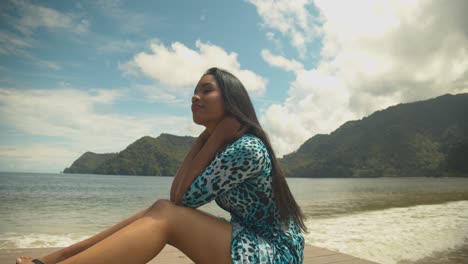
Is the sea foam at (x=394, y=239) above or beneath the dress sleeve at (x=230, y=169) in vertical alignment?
beneath

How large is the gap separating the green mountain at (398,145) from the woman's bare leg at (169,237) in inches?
3773

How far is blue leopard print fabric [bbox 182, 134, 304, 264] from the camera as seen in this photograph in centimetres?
170

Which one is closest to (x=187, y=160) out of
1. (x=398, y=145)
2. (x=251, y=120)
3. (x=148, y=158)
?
(x=251, y=120)

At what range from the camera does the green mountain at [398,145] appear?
99.2 meters

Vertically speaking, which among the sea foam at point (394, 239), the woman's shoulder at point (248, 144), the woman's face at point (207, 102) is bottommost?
the sea foam at point (394, 239)

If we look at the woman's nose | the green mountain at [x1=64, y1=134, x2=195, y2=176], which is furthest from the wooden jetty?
the green mountain at [x1=64, y1=134, x2=195, y2=176]

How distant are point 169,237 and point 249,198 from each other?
0.46m

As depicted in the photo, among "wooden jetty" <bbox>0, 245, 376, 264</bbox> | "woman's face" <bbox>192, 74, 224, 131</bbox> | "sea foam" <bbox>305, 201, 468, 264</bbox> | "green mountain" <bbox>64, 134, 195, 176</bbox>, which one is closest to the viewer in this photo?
"woman's face" <bbox>192, 74, 224, 131</bbox>

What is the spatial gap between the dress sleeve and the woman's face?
1.01ft

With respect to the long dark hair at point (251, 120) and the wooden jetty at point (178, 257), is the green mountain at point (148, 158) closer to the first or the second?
the wooden jetty at point (178, 257)

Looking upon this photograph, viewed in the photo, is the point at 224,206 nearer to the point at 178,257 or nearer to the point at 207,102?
the point at 207,102

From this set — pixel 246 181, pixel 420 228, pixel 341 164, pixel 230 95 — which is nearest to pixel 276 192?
pixel 246 181

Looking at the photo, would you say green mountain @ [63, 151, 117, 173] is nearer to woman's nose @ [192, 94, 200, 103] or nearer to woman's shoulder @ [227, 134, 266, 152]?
woman's nose @ [192, 94, 200, 103]

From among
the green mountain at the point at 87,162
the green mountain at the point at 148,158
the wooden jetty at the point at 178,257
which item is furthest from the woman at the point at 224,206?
the green mountain at the point at 87,162
